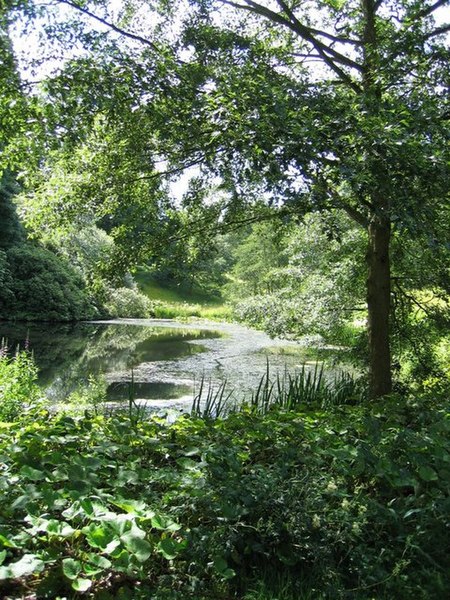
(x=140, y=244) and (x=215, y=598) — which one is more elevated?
(x=140, y=244)

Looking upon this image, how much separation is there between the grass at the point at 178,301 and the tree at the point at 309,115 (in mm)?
32294

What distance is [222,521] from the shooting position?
2.16 meters

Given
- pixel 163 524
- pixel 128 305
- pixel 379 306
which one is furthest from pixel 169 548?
pixel 128 305

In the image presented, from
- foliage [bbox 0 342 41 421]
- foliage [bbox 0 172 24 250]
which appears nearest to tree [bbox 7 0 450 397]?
foliage [bbox 0 342 41 421]

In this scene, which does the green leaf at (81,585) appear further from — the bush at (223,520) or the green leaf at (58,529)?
the green leaf at (58,529)

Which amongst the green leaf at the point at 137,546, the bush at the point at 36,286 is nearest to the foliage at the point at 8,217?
the bush at the point at 36,286

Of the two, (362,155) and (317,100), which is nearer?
(362,155)

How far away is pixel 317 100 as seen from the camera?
3.77 metres

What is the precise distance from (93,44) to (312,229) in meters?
7.18

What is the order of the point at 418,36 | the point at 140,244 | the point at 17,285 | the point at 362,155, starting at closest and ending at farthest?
the point at 362,155 < the point at 418,36 < the point at 140,244 < the point at 17,285

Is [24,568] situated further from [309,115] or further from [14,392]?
[14,392]

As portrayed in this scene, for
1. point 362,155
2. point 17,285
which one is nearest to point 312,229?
point 362,155

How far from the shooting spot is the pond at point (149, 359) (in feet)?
35.7

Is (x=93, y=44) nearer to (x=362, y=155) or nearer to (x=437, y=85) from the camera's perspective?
(x=362, y=155)
